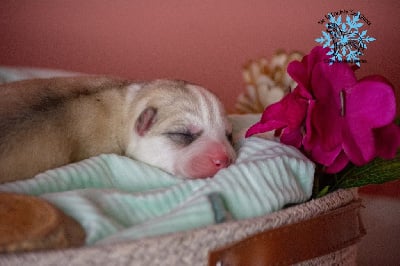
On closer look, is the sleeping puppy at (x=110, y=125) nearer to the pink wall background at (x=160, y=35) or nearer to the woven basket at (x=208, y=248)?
the woven basket at (x=208, y=248)

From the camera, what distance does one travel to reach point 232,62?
1529mm

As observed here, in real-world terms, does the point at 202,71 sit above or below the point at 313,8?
below

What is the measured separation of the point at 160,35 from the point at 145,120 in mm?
664

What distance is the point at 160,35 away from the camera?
1.51 m

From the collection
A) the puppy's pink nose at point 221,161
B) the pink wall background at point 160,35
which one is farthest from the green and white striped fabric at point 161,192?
the pink wall background at point 160,35

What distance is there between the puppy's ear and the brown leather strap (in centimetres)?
30

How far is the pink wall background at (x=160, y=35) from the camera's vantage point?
1.47m

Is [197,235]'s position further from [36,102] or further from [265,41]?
[265,41]

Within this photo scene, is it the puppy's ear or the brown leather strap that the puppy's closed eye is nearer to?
the puppy's ear

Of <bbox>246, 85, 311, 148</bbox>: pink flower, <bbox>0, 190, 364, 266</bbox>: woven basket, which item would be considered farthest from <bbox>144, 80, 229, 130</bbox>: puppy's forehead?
<bbox>0, 190, 364, 266</bbox>: woven basket

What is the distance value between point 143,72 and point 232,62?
23cm

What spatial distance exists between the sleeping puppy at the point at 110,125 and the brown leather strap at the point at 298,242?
16cm

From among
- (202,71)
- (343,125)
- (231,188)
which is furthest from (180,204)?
(202,71)

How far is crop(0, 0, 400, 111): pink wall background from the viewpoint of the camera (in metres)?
1.47
